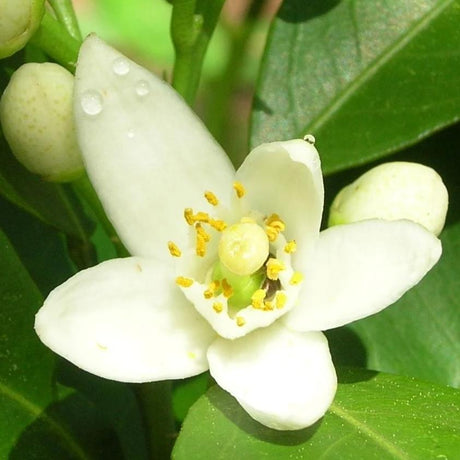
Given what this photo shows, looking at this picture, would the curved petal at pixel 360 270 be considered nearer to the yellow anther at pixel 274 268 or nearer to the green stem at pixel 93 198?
the yellow anther at pixel 274 268

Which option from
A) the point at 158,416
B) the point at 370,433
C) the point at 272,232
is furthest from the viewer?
the point at 158,416

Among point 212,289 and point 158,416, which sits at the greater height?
point 212,289

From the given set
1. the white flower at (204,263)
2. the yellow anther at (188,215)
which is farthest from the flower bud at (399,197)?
the yellow anther at (188,215)

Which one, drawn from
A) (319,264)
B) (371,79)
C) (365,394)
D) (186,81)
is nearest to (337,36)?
(371,79)

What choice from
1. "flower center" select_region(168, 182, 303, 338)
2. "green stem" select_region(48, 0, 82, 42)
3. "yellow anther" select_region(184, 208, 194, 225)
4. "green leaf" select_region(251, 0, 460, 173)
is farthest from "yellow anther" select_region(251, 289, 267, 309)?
"green stem" select_region(48, 0, 82, 42)

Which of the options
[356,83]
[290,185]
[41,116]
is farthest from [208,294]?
[356,83]

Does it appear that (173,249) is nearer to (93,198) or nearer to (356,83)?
(93,198)

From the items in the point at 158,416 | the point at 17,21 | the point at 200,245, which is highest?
the point at 17,21

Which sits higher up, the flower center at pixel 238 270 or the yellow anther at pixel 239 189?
the yellow anther at pixel 239 189
